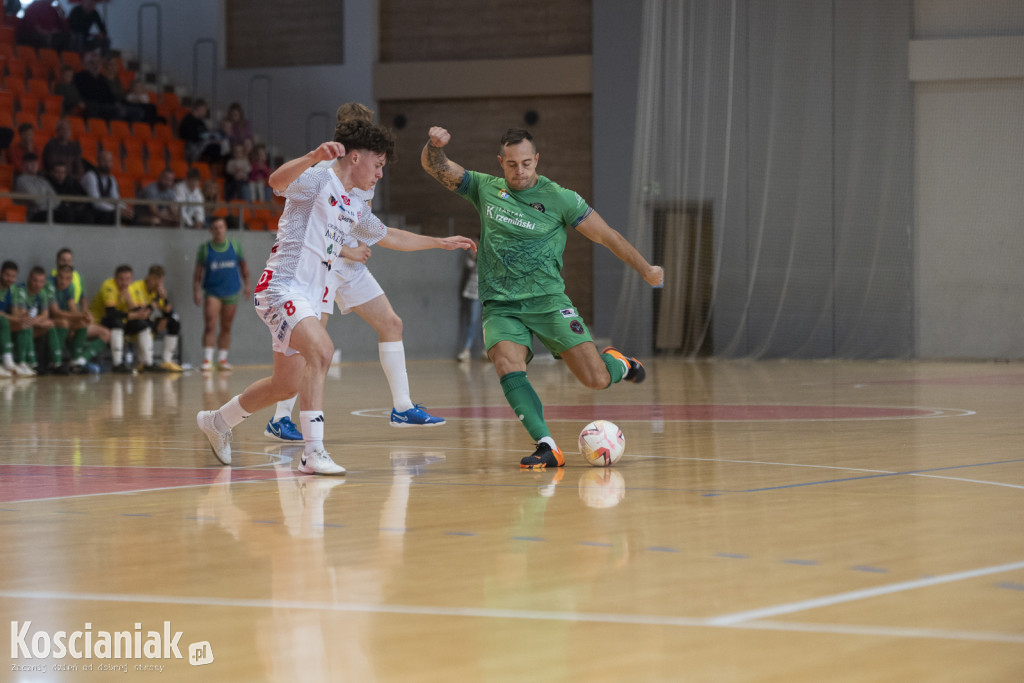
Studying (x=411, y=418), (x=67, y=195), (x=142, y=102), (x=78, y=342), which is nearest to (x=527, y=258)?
(x=411, y=418)

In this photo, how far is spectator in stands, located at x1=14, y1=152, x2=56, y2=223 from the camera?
1639 centimetres

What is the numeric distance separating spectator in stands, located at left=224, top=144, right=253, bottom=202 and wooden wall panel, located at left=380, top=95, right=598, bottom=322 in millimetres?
2750

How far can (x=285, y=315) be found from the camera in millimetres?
6270

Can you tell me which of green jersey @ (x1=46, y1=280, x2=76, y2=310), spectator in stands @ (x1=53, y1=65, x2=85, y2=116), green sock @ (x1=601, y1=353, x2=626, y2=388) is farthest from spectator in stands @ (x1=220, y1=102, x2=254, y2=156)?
green sock @ (x1=601, y1=353, x2=626, y2=388)

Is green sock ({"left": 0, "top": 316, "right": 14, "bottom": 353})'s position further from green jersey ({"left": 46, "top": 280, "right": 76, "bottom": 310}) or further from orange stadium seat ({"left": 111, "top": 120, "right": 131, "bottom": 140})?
orange stadium seat ({"left": 111, "top": 120, "right": 131, "bottom": 140})

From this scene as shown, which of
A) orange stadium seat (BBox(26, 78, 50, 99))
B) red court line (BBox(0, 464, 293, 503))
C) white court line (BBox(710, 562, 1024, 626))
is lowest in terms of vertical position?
red court line (BBox(0, 464, 293, 503))

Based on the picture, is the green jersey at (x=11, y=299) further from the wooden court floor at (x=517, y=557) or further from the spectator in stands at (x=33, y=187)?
the wooden court floor at (x=517, y=557)

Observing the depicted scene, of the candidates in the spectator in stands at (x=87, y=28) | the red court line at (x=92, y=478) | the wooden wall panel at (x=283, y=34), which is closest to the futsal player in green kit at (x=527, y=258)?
the red court line at (x=92, y=478)

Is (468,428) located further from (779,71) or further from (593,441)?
(779,71)

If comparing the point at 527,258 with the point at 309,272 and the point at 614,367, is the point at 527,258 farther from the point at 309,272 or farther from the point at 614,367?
the point at 309,272

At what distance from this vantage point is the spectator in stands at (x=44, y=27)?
770 inches

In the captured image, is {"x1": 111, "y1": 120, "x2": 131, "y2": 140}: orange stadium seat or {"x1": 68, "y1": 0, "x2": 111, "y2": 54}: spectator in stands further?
{"x1": 68, "y1": 0, "x2": 111, "y2": 54}: spectator in stands

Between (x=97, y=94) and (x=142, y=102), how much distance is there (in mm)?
855

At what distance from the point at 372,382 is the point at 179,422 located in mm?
5469
